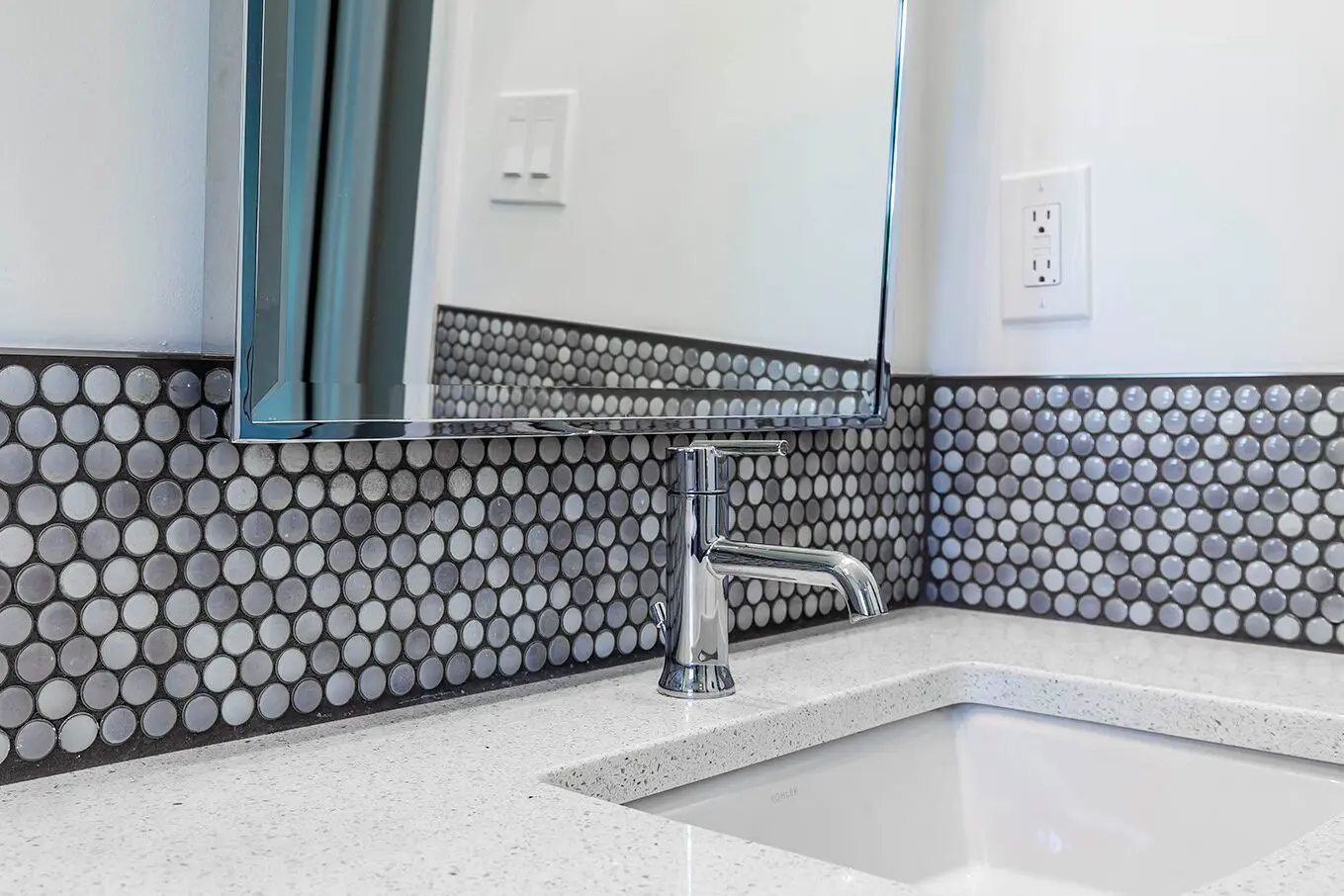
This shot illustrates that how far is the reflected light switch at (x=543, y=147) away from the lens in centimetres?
86

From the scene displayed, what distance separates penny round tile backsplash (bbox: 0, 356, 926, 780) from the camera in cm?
68

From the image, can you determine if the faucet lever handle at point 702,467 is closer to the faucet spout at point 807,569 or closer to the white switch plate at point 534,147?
the faucet spout at point 807,569

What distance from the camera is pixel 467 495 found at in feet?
2.89

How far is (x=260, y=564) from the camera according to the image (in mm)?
766

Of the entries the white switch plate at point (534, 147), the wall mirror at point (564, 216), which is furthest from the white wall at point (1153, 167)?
the white switch plate at point (534, 147)

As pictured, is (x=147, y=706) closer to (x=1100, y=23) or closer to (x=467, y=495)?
(x=467, y=495)

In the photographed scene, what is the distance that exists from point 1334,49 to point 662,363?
650mm

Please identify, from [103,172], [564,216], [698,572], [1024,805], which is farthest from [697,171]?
[1024,805]

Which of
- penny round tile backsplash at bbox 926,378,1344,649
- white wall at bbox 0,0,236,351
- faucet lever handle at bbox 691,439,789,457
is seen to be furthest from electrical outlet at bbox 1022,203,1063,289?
white wall at bbox 0,0,236,351

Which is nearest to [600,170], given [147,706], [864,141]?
[864,141]

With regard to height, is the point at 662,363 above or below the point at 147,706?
above

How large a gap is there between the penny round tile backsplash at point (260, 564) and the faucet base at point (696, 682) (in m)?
0.09

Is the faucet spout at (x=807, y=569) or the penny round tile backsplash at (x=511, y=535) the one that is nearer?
the penny round tile backsplash at (x=511, y=535)

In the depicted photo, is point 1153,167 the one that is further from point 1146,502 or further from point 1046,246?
point 1146,502
